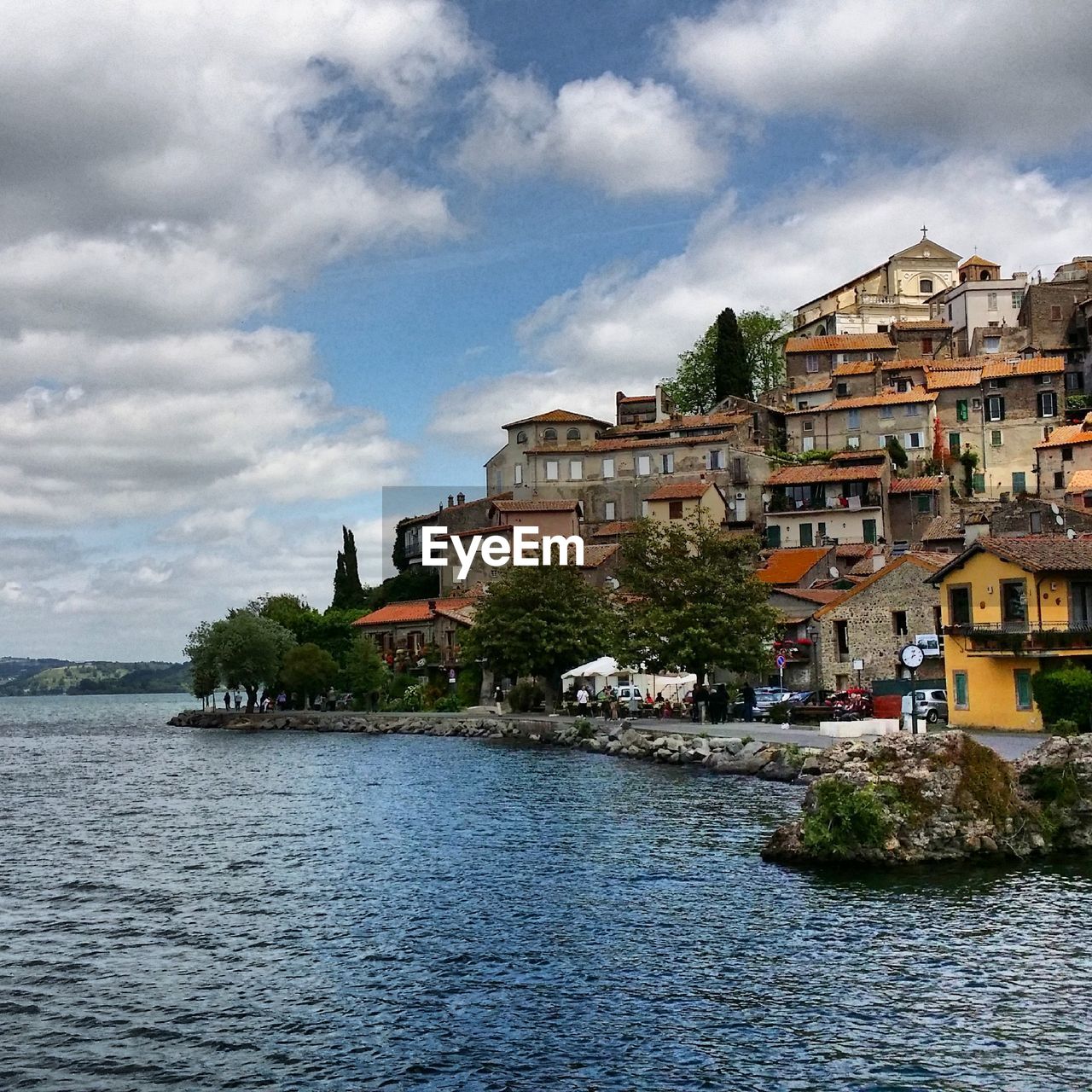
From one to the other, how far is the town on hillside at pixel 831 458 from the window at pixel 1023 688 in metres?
25.4

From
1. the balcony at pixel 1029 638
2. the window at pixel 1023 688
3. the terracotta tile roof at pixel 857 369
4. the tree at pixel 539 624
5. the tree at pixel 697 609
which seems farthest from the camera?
the terracotta tile roof at pixel 857 369

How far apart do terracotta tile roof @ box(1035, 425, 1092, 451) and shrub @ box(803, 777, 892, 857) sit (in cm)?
8552

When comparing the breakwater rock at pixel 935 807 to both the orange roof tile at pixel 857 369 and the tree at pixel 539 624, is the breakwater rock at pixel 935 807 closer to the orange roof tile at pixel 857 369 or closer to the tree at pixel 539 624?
the tree at pixel 539 624

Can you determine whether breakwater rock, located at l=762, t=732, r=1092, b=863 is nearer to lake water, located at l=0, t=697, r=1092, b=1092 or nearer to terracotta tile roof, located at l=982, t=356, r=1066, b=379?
lake water, located at l=0, t=697, r=1092, b=1092

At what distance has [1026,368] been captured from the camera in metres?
115

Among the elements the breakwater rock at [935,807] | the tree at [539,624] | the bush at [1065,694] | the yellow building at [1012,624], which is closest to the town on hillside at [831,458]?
the tree at [539,624]

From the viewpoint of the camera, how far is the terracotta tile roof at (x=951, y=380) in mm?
115875

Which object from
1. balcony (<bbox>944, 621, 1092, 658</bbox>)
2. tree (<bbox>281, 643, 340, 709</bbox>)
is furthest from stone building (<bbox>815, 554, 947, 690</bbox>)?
tree (<bbox>281, 643, 340, 709</bbox>)

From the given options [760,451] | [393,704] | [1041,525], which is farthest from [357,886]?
[760,451]

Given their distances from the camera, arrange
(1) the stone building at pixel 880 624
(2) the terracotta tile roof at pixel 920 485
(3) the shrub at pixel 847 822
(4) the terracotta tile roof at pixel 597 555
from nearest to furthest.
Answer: (3) the shrub at pixel 847 822, (1) the stone building at pixel 880 624, (4) the terracotta tile roof at pixel 597 555, (2) the terracotta tile roof at pixel 920 485

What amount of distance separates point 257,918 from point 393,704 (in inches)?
3023

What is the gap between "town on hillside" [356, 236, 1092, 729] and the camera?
99.2 metres

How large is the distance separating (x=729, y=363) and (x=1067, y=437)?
116 feet

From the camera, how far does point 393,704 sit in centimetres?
10038
